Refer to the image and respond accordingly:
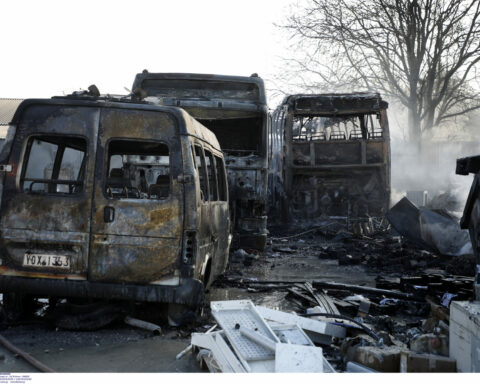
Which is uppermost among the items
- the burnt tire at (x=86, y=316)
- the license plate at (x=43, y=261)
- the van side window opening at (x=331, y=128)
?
the van side window opening at (x=331, y=128)

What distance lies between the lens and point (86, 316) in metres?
4.69

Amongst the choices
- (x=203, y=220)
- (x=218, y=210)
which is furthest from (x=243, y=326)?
(x=218, y=210)

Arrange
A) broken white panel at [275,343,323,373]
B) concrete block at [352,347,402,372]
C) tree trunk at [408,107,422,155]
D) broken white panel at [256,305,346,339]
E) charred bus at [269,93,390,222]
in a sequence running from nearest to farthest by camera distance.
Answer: broken white panel at [275,343,323,373], concrete block at [352,347,402,372], broken white panel at [256,305,346,339], charred bus at [269,93,390,222], tree trunk at [408,107,422,155]

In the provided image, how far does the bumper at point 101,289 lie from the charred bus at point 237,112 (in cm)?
484

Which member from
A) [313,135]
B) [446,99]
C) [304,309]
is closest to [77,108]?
[304,309]

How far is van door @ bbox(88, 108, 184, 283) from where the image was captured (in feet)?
14.9

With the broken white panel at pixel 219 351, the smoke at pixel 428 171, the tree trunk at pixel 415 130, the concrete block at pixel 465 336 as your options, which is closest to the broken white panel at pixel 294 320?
the broken white panel at pixel 219 351

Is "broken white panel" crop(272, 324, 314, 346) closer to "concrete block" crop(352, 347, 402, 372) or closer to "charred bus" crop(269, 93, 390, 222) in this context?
"concrete block" crop(352, 347, 402, 372)

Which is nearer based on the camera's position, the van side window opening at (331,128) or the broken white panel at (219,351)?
the broken white panel at (219,351)

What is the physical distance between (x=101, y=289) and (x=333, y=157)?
411 inches

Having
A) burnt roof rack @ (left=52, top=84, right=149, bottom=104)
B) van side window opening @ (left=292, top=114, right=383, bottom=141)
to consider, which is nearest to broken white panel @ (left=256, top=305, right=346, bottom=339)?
burnt roof rack @ (left=52, top=84, right=149, bottom=104)

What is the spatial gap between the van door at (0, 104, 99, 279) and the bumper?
7 centimetres

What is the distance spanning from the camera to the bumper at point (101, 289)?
177 inches

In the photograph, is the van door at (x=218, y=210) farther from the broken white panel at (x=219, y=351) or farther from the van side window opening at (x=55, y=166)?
the broken white panel at (x=219, y=351)
